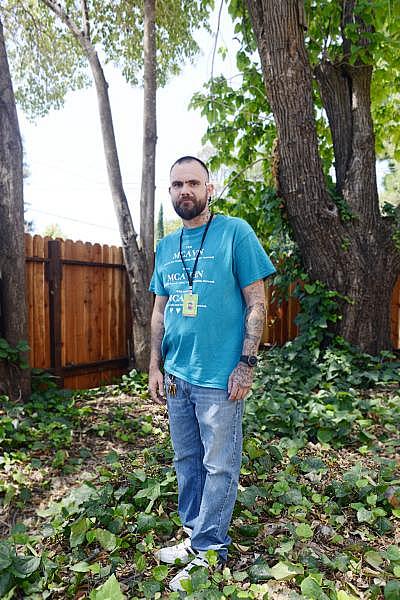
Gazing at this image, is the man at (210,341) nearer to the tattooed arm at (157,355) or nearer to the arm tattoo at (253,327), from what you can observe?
the arm tattoo at (253,327)

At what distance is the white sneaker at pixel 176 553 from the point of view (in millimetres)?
2156

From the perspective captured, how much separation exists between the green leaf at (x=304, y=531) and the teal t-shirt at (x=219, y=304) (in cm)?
94

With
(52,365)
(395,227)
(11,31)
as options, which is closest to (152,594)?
(52,365)

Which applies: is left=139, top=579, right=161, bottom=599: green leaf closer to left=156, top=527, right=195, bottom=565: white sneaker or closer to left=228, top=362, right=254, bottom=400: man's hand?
left=156, top=527, right=195, bottom=565: white sneaker

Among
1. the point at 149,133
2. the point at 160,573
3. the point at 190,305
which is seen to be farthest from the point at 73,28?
the point at 160,573

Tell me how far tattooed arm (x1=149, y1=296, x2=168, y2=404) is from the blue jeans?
17cm

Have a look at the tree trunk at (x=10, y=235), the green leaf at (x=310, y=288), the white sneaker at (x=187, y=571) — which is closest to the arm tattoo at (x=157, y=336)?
the white sneaker at (x=187, y=571)

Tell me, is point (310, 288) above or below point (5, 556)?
above

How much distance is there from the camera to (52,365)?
207 inches

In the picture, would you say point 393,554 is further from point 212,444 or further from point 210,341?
point 210,341

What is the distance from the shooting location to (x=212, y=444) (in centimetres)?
198

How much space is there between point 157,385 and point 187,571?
2.80 feet

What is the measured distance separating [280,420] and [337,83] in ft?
13.7

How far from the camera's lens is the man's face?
2.08 m
